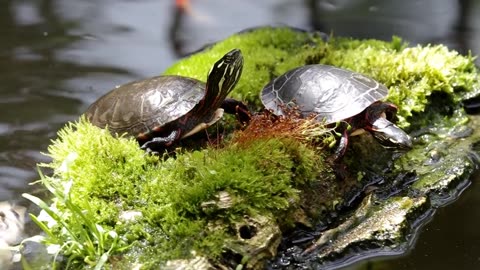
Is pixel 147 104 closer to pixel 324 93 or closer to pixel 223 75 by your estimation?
pixel 223 75

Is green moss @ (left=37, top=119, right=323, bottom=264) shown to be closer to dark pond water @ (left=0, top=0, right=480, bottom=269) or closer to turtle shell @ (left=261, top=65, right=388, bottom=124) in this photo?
turtle shell @ (left=261, top=65, right=388, bottom=124)

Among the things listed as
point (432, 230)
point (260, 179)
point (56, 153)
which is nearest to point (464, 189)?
point (432, 230)

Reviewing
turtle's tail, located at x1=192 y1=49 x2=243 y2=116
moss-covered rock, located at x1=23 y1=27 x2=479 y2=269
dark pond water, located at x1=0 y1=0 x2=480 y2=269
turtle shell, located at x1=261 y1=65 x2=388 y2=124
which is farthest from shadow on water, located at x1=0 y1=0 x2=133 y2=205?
turtle shell, located at x1=261 y1=65 x2=388 y2=124

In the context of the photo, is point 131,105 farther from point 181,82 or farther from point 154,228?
point 154,228

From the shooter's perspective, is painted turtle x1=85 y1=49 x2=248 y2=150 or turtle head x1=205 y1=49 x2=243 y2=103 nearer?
turtle head x1=205 y1=49 x2=243 y2=103

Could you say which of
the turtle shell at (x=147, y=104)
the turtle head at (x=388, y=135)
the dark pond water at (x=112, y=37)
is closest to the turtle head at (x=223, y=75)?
the turtle shell at (x=147, y=104)

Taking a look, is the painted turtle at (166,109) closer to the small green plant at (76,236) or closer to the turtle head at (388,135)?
the small green plant at (76,236)
